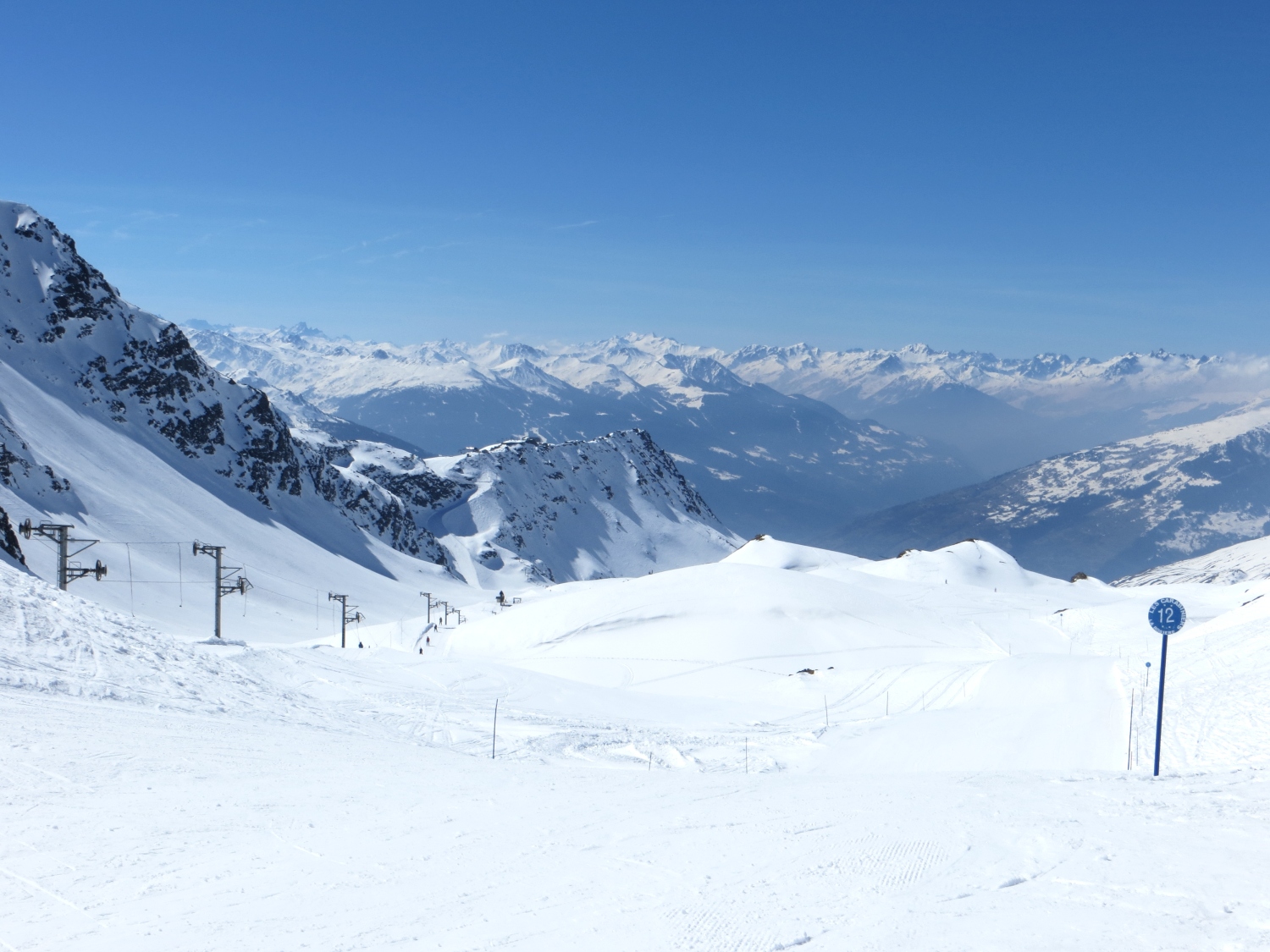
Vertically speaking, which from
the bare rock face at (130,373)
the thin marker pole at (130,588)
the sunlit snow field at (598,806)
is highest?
the bare rock face at (130,373)

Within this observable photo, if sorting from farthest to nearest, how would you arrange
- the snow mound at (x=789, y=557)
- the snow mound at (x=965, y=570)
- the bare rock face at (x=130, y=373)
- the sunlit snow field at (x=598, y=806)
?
the bare rock face at (x=130, y=373) < the snow mound at (x=789, y=557) < the snow mound at (x=965, y=570) < the sunlit snow field at (x=598, y=806)

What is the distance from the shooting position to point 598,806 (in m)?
13.3

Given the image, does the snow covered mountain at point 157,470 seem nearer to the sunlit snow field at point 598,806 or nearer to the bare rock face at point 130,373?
the bare rock face at point 130,373

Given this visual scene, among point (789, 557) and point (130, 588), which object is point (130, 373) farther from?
point (789, 557)

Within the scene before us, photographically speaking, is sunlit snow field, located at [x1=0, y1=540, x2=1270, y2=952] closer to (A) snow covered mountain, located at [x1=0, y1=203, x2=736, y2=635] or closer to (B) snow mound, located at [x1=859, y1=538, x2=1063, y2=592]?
(A) snow covered mountain, located at [x1=0, y1=203, x2=736, y2=635]

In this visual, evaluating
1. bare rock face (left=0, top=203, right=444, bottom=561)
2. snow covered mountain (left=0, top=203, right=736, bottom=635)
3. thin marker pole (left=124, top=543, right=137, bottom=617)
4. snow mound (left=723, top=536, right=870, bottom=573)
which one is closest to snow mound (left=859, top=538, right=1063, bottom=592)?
snow mound (left=723, top=536, right=870, bottom=573)

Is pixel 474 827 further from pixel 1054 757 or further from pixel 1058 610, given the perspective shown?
pixel 1058 610

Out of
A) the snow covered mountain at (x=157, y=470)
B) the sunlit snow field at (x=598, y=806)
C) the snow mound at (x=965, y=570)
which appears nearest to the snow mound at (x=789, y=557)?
the snow mound at (x=965, y=570)

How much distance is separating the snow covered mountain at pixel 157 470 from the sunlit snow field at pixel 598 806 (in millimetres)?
58626

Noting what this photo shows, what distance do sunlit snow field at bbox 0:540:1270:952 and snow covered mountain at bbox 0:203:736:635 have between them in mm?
58626

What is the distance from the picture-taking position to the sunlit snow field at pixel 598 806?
25.7 feet

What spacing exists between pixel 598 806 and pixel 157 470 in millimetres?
130236

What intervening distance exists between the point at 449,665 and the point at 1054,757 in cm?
2516

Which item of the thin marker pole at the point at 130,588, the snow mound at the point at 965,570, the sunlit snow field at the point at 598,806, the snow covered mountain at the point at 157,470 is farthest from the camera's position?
the snow mound at the point at 965,570
